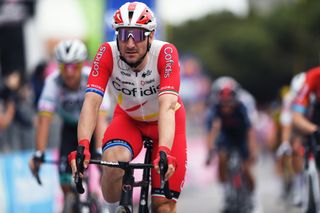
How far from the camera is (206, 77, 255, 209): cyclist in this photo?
518 inches

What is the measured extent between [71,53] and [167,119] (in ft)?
10.2

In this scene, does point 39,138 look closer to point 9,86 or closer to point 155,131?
point 155,131

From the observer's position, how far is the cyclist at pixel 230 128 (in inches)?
518

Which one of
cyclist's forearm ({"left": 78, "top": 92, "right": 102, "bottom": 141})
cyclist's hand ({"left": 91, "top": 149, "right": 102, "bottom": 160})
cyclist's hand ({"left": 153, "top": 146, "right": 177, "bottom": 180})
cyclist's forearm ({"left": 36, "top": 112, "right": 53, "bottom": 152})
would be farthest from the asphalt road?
cyclist's hand ({"left": 153, "top": 146, "right": 177, "bottom": 180})

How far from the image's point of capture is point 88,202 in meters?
9.20

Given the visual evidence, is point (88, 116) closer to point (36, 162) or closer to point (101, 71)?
point (101, 71)

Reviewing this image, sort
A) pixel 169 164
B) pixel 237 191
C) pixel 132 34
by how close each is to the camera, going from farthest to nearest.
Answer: pixel 237 191 → pixel 132 34 → pixel 169 164

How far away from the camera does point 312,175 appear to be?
932 cm

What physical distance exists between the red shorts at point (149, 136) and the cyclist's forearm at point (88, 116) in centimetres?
34

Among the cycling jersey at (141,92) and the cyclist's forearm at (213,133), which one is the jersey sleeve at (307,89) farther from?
the cyclist's forearm at (213,133)

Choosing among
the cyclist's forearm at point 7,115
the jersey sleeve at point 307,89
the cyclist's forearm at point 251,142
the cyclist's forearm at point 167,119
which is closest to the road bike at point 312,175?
the jersey sleeve at point 307,89

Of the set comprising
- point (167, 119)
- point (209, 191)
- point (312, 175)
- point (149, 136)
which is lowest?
Answer: point (209, 191)

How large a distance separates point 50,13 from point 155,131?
20.7m

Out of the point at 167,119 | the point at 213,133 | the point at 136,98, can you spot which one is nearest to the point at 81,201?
the point at 136,98
